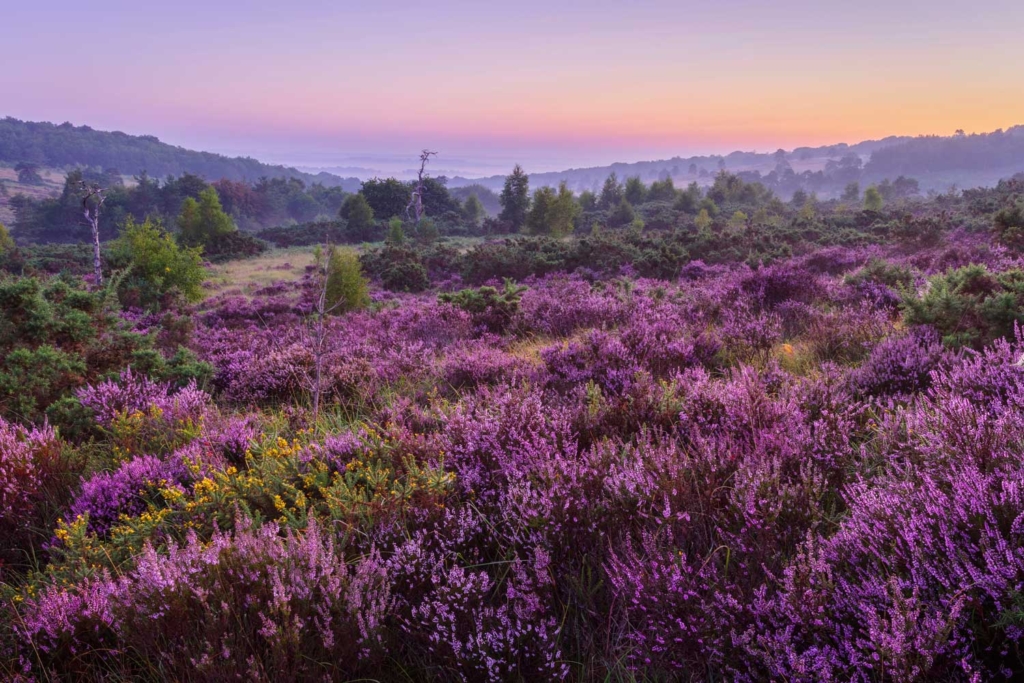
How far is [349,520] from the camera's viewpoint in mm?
2434

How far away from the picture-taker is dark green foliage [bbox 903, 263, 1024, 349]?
4.58m

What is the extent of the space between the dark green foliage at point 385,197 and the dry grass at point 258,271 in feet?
63.4

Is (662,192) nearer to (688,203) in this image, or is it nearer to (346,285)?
(688,203)

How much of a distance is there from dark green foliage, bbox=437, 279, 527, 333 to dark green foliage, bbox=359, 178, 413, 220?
60.0m

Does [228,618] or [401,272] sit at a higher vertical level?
[401,272]

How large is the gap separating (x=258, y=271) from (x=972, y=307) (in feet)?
129

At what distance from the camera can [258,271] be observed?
36812 millimetres

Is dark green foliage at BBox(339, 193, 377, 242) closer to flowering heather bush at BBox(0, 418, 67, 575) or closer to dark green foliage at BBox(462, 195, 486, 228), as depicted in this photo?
dark green foliage at BBox(462, 195, 486, 228)

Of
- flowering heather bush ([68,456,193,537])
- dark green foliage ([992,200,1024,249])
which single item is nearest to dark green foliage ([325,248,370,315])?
flowering heather bush ([68,456,193,537])

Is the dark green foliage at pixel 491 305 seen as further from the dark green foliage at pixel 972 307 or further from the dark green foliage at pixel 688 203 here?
the dark green foliage at pixel 688 203

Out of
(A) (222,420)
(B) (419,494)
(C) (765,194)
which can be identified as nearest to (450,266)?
(A) (222,420)

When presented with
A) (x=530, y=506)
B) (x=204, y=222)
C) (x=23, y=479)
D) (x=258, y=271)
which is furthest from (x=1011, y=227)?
→ (x=204, y=222)

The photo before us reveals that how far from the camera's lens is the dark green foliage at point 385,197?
66188 millimetres

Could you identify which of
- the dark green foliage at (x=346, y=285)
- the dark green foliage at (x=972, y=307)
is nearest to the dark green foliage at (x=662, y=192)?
the dark green foliage at (x=346, y=285)
